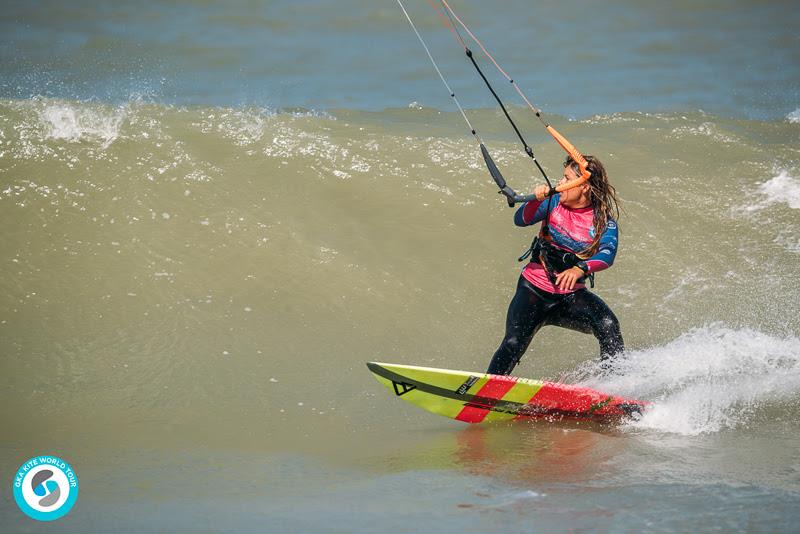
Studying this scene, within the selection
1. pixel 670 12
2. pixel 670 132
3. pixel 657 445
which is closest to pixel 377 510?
pixel 657 445

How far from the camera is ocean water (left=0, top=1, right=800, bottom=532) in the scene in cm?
387

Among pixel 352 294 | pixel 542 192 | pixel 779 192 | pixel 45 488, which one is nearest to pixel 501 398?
pixel 542 192

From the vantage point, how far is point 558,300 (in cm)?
493

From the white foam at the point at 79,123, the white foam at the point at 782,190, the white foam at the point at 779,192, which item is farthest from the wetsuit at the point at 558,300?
the white foam at the point at 79,123

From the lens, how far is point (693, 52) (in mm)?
13430

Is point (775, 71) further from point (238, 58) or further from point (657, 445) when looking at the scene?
point (657, 445)

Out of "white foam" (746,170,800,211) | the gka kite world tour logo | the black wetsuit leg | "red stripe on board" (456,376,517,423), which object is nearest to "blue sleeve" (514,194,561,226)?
the black wetsuit leg

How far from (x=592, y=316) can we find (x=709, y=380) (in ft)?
2.97

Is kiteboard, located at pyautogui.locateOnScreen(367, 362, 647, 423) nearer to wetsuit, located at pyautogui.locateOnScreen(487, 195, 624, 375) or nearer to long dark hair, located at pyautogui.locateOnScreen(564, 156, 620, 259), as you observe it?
wetsuit, located at pyautogui.locateOnScreen(487, 195, 624, 375)

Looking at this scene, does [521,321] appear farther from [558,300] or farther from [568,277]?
[568,277]

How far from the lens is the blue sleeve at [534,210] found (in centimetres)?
488

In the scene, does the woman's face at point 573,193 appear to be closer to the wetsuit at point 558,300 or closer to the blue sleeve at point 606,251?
the wetsuit at point 558,300

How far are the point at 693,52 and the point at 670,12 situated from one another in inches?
58.1

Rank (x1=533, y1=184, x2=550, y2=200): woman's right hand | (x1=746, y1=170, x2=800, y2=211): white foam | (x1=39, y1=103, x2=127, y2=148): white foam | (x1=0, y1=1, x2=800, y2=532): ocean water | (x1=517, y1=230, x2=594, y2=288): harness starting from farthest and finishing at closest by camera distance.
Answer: (x1=746, y1=170, x2=800, y2=211): white foam → (x1=39, y1=103, x2=127, y2=148): white foam → (x1=517, y1=230, x2=594, y2=288): harness → (x1=533, y1=184, x2=550, y2=200): woman's right hand → (x1=0, y1=1, x2=800, y2=532): ocean water
